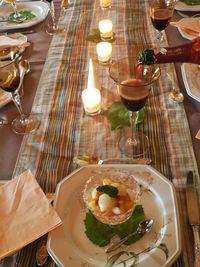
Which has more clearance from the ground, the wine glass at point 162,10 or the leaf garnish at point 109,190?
the wine glass at point 162,10

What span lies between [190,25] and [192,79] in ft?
1.02

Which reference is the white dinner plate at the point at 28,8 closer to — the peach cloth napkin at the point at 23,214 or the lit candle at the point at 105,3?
the lit candle at the point at 105,3

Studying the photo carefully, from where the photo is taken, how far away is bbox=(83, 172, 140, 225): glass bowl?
0.57 metres

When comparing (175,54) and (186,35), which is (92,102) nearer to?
(175,54)

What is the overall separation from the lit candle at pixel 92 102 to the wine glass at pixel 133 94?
11cm

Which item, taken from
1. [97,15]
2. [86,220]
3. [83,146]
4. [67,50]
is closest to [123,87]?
[83,146]

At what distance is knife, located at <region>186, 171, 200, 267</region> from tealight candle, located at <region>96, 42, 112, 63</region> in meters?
0.58

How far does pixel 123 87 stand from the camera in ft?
2.26

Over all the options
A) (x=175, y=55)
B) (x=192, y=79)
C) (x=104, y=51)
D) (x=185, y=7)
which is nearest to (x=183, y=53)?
(x=175, y=55)

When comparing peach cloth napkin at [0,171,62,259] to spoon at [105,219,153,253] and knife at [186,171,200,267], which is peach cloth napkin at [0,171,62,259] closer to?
spoon at [105,219,153,253]

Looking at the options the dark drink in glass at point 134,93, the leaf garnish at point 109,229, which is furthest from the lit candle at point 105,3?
the leaf garnish at point 109,229

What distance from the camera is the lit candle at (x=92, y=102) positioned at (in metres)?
0.87

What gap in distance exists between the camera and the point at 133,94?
0.69 meters

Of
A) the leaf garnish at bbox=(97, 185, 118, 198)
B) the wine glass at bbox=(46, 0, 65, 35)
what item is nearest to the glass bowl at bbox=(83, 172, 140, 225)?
the leaf garnish at bbox=(97, 185, 118, 198)
